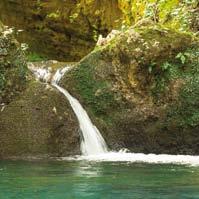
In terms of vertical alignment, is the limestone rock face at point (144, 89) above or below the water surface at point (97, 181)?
above

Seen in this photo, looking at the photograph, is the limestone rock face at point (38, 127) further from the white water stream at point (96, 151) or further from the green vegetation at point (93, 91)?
the green vegetation at point (93, 91)

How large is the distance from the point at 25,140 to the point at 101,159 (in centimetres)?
196

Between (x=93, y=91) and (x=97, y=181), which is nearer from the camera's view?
(x=97, y=181)

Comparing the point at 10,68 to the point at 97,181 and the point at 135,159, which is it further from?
the point at 97,181

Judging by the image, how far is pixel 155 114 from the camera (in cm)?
1316

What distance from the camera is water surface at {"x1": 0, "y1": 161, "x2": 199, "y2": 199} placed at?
6.27 metres

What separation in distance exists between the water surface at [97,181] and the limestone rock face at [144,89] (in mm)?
3026

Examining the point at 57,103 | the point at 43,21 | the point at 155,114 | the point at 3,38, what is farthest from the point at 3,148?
the point at 43,21

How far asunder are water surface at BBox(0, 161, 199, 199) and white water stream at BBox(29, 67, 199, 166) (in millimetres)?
Answer: 1072

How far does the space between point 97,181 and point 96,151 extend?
5.09 metres

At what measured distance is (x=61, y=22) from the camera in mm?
24141

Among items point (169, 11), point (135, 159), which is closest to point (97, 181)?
point (135, 159)

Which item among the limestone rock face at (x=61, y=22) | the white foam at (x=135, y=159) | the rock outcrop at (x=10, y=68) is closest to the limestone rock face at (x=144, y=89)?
the white foam at (x=135, y=159)

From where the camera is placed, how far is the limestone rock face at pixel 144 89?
13.0 m
